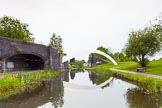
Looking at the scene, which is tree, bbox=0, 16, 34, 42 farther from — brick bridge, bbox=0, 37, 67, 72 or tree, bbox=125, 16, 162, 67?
tree, bbox=125, 16, 162, 67

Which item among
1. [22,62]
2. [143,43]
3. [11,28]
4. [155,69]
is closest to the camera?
[155,69]

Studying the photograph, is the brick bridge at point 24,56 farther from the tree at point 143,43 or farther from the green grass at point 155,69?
the green grass at point 155,69

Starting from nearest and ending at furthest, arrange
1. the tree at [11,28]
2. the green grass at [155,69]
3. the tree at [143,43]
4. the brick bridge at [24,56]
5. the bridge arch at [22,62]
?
the green grass at [155,69]
the brick bridge at [24,56]
the bridge arch at [22,62]
the tree at [143,43]
the tree at [11,28]

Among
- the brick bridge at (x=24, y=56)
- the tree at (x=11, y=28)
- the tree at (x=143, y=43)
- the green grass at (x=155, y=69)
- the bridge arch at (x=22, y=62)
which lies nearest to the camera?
the green grass at (x=155, y=69)

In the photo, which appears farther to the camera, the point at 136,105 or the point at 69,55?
the point at 69,55

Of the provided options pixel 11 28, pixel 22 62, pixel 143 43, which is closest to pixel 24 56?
pixel 22 62

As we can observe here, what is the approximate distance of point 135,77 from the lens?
27578 millimetres

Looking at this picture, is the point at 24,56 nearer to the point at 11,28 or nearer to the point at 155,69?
the point at 11,28

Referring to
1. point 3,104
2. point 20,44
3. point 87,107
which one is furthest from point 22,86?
point 20,44

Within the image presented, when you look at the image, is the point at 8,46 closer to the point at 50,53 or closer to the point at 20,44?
the point at 20,44

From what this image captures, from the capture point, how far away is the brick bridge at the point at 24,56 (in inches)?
1297

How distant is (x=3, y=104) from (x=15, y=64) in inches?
945

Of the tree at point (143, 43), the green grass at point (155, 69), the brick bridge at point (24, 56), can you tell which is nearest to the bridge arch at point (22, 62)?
the brick bridge at point (24, 56)

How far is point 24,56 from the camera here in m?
41.5
